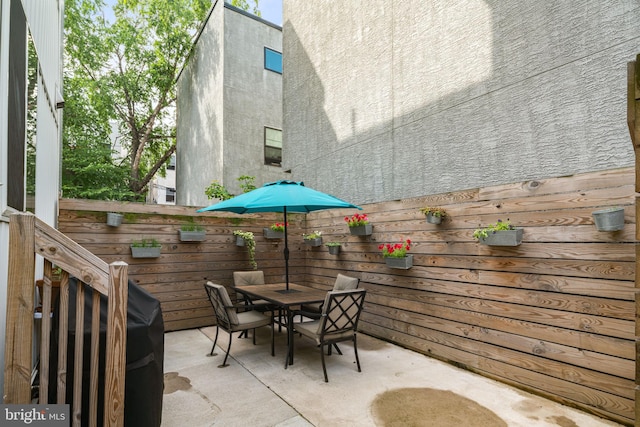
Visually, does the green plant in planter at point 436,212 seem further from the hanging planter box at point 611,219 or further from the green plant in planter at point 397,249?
the hanging planter box at point 611,219

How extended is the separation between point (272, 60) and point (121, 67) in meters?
6.80

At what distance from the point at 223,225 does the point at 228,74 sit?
499 cm

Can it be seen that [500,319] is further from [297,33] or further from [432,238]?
[297,33]

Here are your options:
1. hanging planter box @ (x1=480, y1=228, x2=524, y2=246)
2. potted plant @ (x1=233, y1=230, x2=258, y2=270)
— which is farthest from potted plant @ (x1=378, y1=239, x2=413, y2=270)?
potted plant @ (x1=233, y1=230, x2=258, y2=270)

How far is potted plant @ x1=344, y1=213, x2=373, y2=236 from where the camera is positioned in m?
4.74

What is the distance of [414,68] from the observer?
445cm

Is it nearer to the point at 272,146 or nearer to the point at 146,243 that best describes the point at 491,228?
the point at 146,243

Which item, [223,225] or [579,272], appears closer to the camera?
[579,272]

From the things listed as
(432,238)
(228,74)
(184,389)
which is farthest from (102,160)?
(432,238)

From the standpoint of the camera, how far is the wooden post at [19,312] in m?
1.41

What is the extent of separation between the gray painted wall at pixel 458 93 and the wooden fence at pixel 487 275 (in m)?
0.36

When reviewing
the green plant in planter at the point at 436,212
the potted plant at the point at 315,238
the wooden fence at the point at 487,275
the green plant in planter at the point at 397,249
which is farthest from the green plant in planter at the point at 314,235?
the green plant in planter at the point at 436,212

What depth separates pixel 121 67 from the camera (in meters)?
12.7

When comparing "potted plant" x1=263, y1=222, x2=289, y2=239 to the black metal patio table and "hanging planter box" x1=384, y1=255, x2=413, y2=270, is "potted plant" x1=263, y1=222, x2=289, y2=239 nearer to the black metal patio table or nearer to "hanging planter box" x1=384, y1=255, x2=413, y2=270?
the black metal patio table
